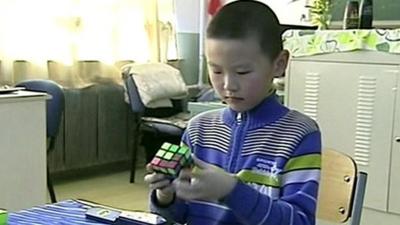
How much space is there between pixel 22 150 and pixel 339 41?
151 centimetres

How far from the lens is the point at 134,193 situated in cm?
412

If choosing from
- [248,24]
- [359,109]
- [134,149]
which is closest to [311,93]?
[359,109]

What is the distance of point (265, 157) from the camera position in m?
1.05

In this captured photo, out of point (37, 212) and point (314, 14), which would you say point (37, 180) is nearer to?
point (314, 14)

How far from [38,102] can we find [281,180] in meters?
2.16

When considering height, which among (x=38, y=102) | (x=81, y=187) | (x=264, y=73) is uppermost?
(x=264, y=73)

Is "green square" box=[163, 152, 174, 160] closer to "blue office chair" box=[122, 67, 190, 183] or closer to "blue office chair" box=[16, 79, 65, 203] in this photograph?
"blue office chair" box=[16, 79, 65, 203]

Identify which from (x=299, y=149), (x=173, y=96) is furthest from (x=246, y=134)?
(x=173, y=96)

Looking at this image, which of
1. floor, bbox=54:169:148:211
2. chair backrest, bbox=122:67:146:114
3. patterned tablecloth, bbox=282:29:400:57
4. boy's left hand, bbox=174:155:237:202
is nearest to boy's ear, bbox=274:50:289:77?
boy's left hand, bbox=174:155:237:202

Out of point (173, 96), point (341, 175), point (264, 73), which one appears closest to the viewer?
point (264, 73)

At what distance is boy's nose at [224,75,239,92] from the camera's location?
37.7 inches

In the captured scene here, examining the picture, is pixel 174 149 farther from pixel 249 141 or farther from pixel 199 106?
pixel 199 106

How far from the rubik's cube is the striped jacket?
0.56 feet

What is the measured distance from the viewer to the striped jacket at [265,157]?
0.99m
